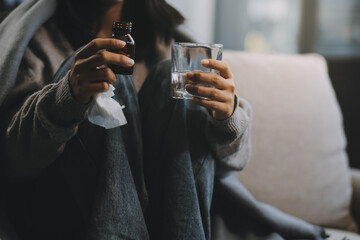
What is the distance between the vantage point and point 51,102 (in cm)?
68

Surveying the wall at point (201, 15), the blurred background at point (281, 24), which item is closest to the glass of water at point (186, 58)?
the blurred background at point (281, 24)

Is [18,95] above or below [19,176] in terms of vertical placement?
above

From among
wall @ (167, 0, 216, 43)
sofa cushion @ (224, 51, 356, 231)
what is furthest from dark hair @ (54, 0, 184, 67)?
wall @ (167, 0, 216, 43)

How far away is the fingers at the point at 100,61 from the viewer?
2.01 ft

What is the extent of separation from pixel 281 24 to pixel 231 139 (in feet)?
8.46

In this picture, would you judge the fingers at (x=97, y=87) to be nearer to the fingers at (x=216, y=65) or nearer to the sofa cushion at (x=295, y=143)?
the fingers at (x=216, y=65)

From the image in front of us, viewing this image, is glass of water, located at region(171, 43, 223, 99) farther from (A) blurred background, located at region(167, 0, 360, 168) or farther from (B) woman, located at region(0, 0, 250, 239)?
(A) blurred background, located at region(167, 0, 360, 168)

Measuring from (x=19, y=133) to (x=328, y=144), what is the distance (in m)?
0.81

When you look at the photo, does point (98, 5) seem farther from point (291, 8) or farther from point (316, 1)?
point (291, 8)

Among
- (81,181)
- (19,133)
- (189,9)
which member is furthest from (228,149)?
(189,9)

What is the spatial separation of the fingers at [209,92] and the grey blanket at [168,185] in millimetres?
119

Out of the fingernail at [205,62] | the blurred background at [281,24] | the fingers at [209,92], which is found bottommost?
the blurred background at [281,24]

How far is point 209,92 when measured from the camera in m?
0.69

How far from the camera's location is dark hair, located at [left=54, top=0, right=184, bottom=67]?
0.98 meters
